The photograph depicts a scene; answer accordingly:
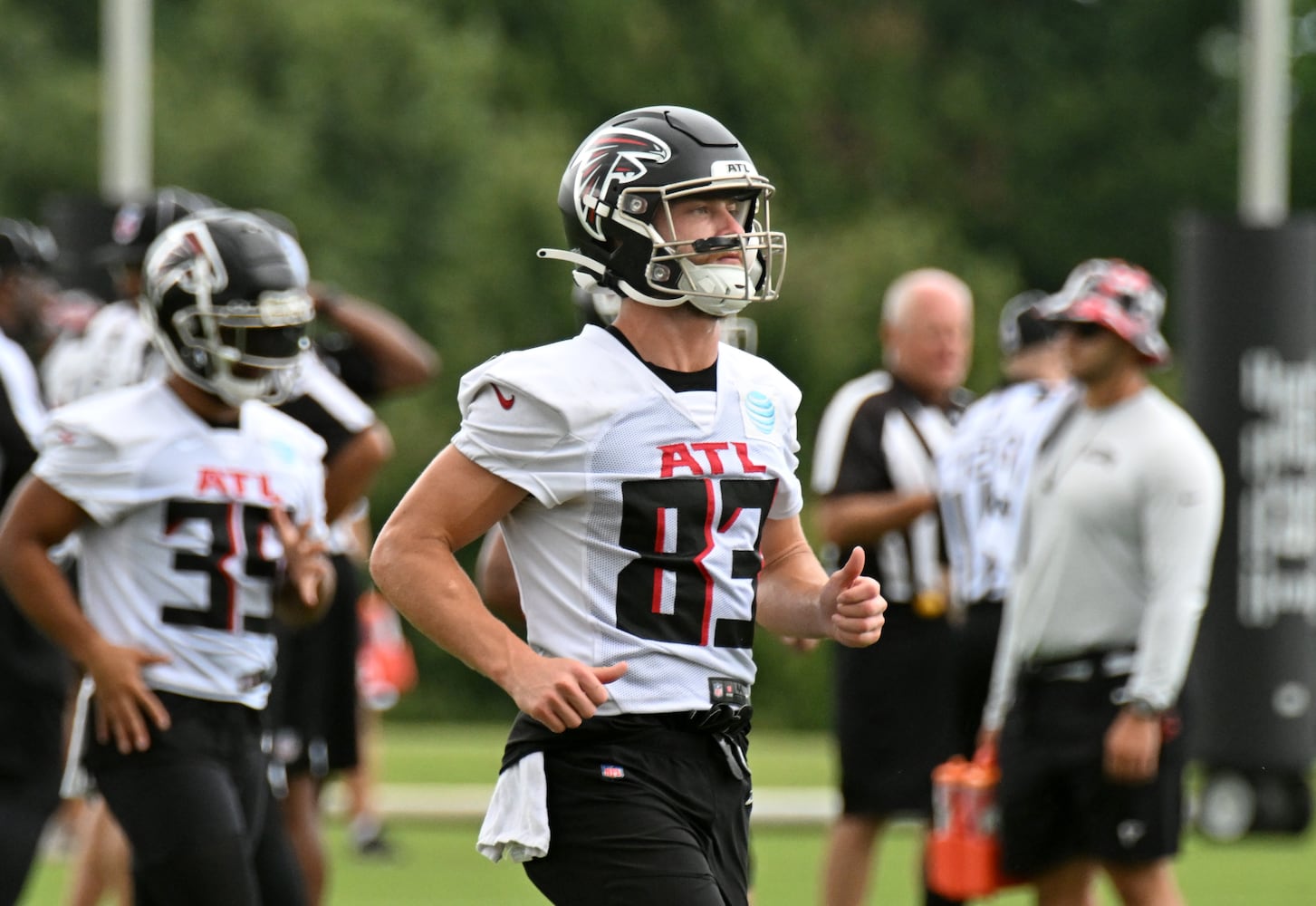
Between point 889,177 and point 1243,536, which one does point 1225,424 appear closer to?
point 1243,536

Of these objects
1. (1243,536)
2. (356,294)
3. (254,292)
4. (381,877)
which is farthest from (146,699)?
(356,294)

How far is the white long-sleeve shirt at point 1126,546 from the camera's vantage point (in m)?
6.62

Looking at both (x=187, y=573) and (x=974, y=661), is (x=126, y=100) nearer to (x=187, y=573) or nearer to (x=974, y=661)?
(x=974, y=661)

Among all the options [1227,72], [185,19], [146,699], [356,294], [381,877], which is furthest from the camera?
[1227,72]

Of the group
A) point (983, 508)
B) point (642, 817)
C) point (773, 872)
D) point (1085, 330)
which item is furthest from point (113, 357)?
point (773, 872)

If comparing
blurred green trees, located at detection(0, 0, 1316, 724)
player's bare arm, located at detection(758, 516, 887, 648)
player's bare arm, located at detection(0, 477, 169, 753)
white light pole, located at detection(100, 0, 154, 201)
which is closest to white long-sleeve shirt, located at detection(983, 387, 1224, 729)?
player's bare arm, located at detection(758, 516, 887, 648)

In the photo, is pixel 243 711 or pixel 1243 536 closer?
pixel 243 711

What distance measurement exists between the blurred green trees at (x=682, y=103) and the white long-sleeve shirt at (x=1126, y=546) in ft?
60.0

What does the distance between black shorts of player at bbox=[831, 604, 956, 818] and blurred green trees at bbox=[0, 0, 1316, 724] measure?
55.9 ft

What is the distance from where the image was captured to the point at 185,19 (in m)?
35.9

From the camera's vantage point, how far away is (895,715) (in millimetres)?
8117

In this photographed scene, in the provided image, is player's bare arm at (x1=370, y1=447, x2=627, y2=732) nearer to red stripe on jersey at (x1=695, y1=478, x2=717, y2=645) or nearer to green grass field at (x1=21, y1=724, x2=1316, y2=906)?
red stripe on jersey at (x1=695, y1=478, x2=717, y2=645)

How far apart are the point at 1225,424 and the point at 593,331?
8541 mm

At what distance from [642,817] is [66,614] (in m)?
2.03
